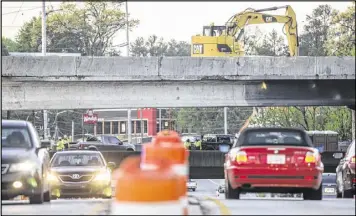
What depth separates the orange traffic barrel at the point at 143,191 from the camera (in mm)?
9461

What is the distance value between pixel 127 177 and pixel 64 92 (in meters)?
30.4

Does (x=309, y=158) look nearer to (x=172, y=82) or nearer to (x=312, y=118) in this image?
(x=172, y=82)

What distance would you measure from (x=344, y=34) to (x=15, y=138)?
52.9 m

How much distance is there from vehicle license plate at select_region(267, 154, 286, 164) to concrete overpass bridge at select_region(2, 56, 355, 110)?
62.9ft

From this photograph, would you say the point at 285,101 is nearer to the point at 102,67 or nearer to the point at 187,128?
the point at 102,67

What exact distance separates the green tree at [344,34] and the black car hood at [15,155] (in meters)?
47.8

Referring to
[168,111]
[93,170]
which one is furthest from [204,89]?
[168,111]

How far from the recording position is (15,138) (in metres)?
18.9

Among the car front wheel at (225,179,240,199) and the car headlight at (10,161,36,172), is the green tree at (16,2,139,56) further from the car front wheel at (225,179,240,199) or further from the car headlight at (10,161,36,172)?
the car headlight at (10,161,36,172)

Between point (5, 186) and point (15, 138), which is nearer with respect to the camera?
point (5, 186)

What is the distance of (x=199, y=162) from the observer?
182 ft

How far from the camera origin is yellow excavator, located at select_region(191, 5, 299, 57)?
55062 millimetres

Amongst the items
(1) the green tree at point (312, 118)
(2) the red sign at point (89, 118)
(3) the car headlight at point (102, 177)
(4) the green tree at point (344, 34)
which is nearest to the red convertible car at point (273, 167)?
(3) the car headlight at point (102, 177)

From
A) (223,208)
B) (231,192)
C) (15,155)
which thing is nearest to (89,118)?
(231,192)
